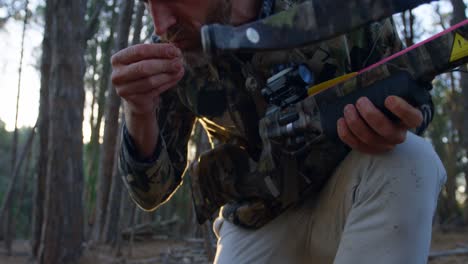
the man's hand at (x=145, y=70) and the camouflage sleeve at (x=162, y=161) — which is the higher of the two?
the man's hand at (x=145, y=70)

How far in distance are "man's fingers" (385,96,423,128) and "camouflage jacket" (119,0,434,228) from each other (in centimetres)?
36

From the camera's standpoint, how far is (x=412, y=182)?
1.22 metres

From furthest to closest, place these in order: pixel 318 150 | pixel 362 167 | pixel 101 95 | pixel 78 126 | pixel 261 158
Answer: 1. pixel 101 95
2. pixel 78 126
3. pixel 261 158
4. pixel 318 150
5. pixel 362 167

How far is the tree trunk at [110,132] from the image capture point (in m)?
6.17

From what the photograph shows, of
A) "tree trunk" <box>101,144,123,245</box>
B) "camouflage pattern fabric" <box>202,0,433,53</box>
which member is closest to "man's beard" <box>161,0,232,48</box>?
"camouflage pattern fabric" <box>202,0,433,53</box>

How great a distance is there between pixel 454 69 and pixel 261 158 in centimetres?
69

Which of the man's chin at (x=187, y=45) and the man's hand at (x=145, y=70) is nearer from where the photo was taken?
Answer: the man's hand at (x=145, y=70)

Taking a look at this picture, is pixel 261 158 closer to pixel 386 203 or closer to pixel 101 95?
pixel 386 203

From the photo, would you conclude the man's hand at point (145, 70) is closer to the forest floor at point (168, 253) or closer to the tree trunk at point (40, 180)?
the forest floor at point (168, 253)

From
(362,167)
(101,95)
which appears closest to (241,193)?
(362,167)

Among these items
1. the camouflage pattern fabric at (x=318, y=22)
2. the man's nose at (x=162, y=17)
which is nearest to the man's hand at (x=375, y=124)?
the camouflage pattern fabric at (x=318, y=22)

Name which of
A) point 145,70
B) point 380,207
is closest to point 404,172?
point 380,207

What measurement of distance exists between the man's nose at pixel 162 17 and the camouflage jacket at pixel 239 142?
0.53 ft

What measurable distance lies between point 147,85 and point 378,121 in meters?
0.59
